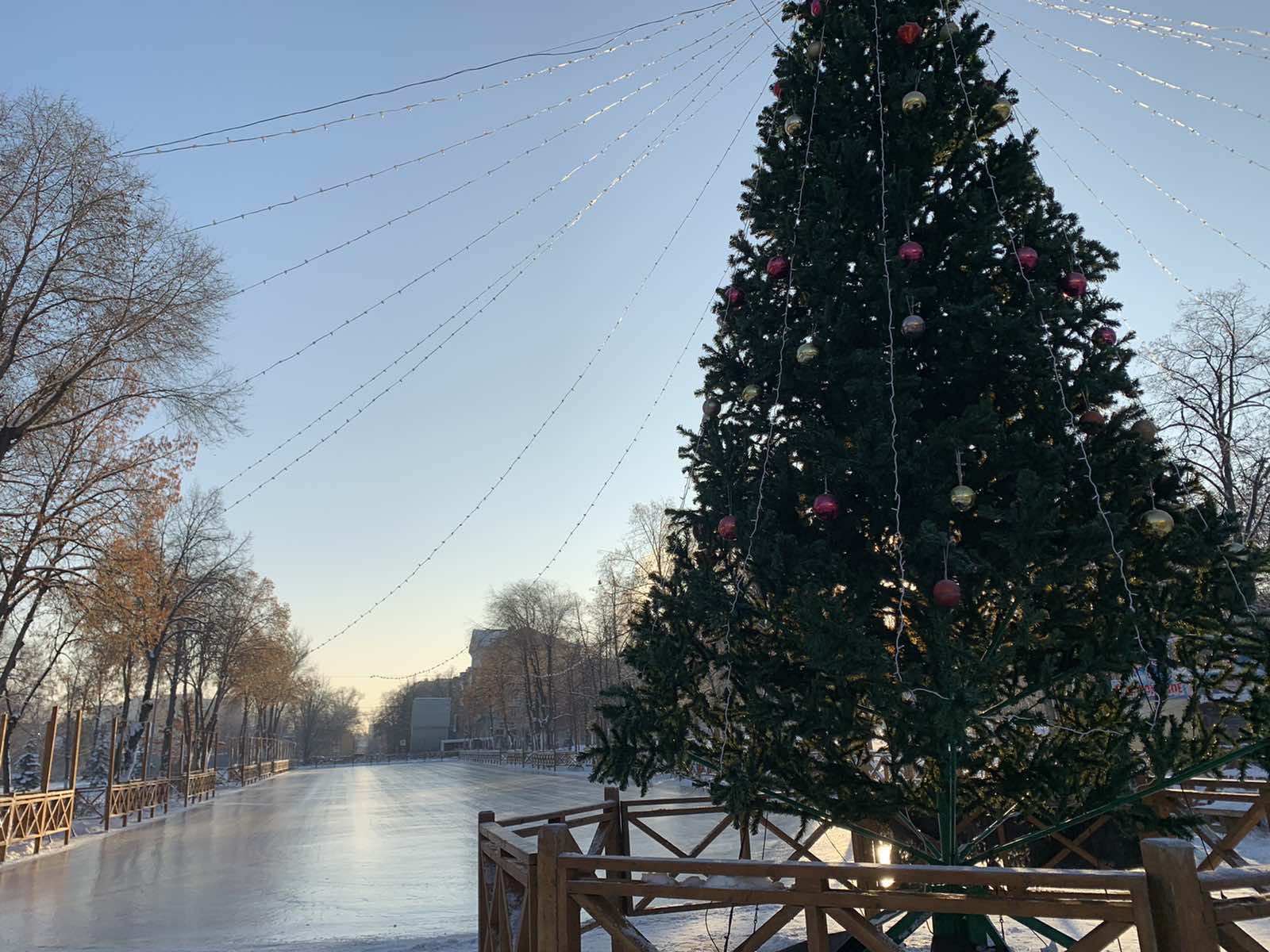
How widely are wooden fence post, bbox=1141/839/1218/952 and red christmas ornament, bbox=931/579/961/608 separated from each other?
1.39 meters

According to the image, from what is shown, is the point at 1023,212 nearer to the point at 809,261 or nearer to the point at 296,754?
the point at 809,261

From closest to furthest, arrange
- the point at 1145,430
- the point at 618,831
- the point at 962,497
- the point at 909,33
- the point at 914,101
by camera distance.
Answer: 1. the point at 962,497
2. the point at 1145,430
3. the point at 914,101
4. the point at 909,33
5. the point at 618,831

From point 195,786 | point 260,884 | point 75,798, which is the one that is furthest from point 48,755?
point 195,786

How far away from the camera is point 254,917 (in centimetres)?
880

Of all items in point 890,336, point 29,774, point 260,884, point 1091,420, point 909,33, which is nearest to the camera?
point 1091,420

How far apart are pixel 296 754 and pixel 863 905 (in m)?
121

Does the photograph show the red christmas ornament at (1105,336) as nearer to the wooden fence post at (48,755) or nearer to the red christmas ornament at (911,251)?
the red christmas ornament at (911,251)

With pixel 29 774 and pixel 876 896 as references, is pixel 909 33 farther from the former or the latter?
pixel 29 774

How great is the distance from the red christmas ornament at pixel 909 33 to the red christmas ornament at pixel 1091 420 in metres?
2.77

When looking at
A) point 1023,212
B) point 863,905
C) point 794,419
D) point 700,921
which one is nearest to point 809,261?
point 794,419

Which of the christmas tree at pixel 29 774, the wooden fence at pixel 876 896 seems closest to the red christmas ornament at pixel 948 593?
the wooden fence at pixel 876 896

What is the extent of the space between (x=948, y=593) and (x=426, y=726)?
96.0 metres

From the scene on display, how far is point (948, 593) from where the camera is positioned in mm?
3773

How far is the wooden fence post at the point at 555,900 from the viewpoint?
3.42 m
